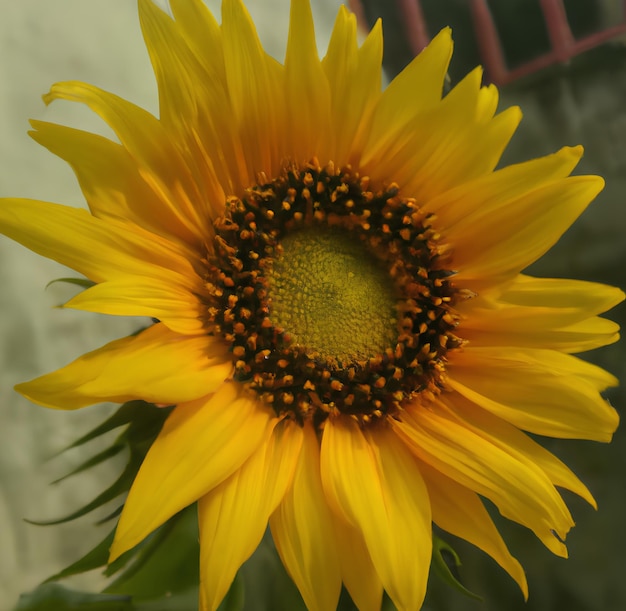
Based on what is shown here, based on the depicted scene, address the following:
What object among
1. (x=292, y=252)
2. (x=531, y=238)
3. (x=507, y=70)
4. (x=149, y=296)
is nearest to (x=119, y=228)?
(x=149, y=296)

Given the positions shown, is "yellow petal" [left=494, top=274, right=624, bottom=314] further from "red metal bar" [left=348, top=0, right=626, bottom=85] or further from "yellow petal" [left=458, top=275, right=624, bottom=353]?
"red metal bar" [left=348, top=0, right=626, bottom=85]

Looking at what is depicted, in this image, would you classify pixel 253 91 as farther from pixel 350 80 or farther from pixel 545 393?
pixel 545 393

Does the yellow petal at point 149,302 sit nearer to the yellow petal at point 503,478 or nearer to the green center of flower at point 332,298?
the green center of flower at point 332,298

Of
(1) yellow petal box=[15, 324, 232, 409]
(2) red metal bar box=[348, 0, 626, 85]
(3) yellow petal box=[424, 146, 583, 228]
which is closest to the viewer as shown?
(1) yellow petal box=[15, 324, 232, 409]

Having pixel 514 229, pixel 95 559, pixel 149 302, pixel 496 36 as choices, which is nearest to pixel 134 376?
pixel 149 302

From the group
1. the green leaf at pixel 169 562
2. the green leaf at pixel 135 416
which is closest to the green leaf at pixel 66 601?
the green leaf at pixel 169 562

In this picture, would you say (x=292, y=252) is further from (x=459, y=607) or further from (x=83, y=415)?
(x=459, y=607)

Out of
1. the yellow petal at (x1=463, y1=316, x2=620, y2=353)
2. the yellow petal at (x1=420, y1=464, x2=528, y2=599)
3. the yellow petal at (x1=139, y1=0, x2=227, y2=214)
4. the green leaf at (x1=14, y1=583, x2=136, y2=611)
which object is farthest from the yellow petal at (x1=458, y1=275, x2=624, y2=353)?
the green leaf at (x1=14, y1=583, x2=136, y2=611)
